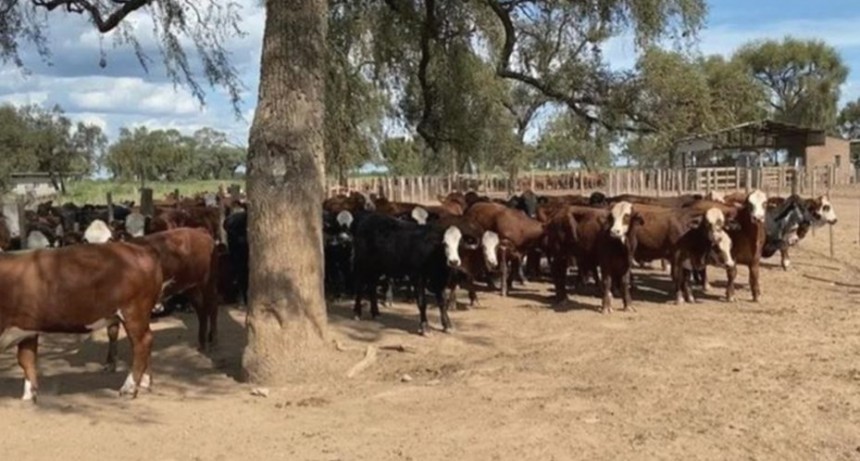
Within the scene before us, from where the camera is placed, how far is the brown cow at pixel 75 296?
783 centimetres

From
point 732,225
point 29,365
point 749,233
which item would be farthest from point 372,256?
point 749,233

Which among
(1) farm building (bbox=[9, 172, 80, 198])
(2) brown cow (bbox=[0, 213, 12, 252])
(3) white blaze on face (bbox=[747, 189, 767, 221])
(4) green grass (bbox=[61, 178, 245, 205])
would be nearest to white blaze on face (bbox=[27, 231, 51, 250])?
(2) brown cow (bbox=[0, 213, 12, 252])

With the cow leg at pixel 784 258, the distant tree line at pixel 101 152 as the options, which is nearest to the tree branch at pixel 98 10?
the cow leg at pixel 784 258

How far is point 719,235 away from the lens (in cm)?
1274

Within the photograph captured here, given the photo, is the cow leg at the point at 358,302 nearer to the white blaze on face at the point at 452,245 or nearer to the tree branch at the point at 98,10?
the white blaze on face at the point at 452,245

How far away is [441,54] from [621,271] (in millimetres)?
6852

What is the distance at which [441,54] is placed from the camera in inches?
691

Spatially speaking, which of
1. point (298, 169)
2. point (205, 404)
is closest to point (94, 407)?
point (205, 404)

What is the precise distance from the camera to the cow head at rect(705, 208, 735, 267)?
12.7m

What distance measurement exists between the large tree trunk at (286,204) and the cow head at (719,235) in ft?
20.3

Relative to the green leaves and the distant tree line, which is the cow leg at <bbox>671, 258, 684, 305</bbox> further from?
the green leaves

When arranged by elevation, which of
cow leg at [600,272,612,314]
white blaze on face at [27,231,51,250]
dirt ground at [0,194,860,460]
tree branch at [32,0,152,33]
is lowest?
dirt ground at [0,194,860,460]

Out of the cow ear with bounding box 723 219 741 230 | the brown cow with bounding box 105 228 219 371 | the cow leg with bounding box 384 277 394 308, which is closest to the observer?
the brown cow with bounding box 105 228 219 371

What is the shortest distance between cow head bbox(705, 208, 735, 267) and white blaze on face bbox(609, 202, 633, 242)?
1161 mm
